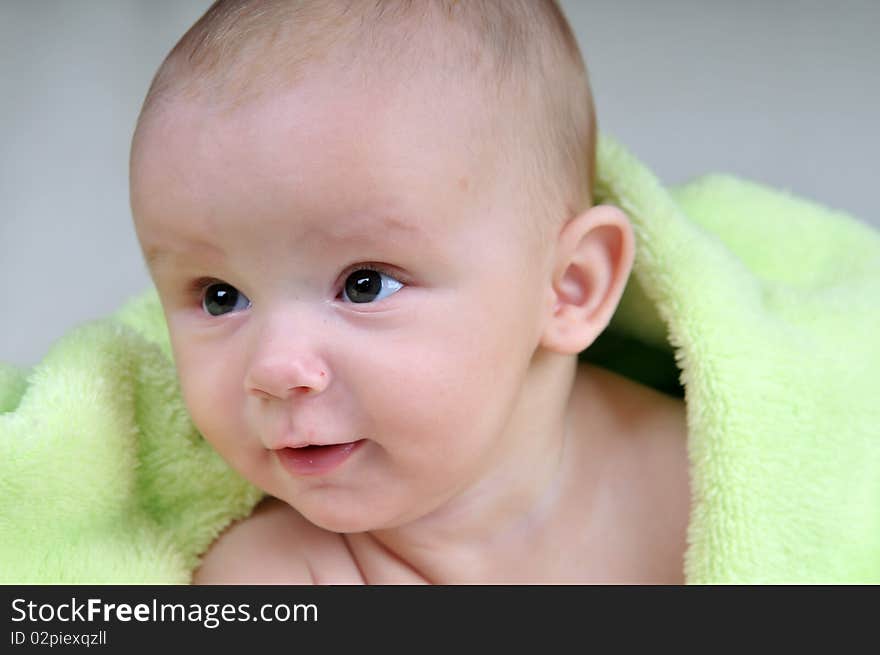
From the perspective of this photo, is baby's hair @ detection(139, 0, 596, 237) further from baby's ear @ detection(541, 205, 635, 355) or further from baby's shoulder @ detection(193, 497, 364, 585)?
baby's shoulder @ detection(193, 497, 364, 585)

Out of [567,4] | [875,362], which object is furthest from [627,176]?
[567,4]

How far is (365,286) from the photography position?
944 millimetres

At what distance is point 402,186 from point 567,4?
3.61 ft

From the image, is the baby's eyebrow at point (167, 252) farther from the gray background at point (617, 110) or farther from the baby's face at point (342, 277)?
the gray background at point (617, 110)

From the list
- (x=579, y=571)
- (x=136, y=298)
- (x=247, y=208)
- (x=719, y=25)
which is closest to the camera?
(x=247, y=208)

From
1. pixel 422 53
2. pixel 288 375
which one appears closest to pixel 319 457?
pixel 288 375

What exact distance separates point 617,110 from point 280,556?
1022 mm

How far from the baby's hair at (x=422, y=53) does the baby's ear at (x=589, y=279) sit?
31mm

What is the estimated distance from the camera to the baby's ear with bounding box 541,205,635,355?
3.49ft

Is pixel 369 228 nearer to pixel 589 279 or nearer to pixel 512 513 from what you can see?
pixel 589 279

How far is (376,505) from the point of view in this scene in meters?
0.99

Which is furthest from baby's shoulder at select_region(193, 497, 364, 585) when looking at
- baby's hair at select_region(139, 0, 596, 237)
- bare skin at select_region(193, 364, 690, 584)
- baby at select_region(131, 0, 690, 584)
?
baby's hair at select_region(139, 0, 596, 237)

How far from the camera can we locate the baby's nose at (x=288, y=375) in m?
0.89
